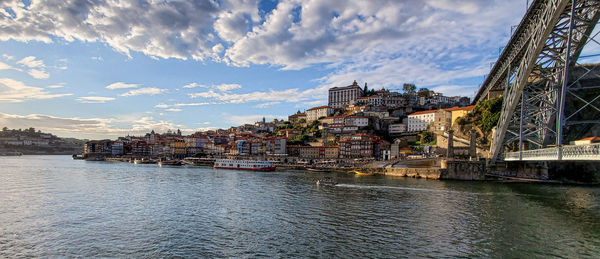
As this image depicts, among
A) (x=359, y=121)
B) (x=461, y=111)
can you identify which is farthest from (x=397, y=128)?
(x=461, y=111)

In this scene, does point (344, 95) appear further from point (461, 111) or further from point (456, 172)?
point (456, 172)

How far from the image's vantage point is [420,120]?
232 feet

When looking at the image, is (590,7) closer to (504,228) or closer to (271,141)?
(504,228)

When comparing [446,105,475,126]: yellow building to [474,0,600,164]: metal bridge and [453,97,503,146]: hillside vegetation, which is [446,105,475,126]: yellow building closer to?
[453,97,503,146]: hillside vegetation

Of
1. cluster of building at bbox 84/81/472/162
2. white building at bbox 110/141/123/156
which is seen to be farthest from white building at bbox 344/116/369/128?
white building at bbox 110/141/123/156

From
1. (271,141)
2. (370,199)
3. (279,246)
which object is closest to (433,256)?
(279,246)

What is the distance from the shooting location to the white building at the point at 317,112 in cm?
9188

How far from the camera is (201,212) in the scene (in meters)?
17.9

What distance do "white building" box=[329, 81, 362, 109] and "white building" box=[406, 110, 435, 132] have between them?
27073 mm

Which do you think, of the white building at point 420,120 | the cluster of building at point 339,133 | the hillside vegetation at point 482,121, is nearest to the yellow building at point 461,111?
the cluster of building at point 339,133

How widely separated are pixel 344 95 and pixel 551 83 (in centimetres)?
7693

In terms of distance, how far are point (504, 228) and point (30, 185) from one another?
1383 inches

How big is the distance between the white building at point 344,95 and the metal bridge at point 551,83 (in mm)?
57259

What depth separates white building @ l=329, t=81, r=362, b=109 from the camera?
99.8 metres
